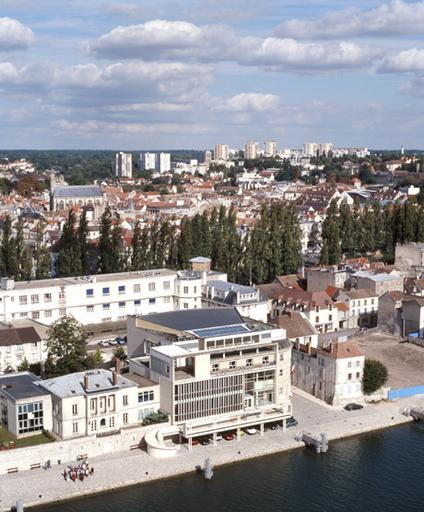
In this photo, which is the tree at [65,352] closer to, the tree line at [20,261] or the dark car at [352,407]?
the dark car at [352,407]

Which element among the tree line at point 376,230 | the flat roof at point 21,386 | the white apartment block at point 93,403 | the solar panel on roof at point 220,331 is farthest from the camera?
the tree line at point 376,230

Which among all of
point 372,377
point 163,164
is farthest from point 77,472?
point 163,164

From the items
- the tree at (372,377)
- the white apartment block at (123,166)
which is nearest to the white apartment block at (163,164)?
the white apartment block at (123,166)

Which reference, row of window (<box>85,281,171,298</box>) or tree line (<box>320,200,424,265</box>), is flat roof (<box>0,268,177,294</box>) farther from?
tree line (<box>320,200,424,265</box>)

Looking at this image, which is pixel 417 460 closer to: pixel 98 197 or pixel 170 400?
pixel 170 400

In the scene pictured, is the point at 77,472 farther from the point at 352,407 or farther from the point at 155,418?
the point at 352,407
